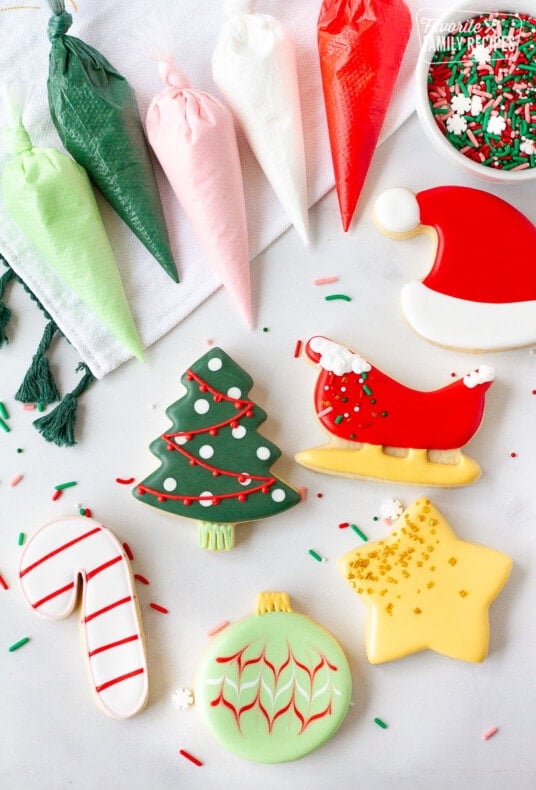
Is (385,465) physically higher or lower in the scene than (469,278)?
lower

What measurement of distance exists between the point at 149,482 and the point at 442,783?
2.45 ft

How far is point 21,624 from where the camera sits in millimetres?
1271

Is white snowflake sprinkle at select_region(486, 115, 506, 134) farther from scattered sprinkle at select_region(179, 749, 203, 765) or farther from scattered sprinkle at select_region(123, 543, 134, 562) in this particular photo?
scattered sprinkle at select_region(179, 749, 203, 765)

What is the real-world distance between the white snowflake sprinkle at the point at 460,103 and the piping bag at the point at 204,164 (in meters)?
0.37

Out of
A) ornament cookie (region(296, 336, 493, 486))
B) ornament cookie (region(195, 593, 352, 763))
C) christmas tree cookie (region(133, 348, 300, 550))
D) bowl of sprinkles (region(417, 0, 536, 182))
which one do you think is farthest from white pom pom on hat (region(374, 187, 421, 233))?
ornament cookie (region(195, 593, 352, 763))

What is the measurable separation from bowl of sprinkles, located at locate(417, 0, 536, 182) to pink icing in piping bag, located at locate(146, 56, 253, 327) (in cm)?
33

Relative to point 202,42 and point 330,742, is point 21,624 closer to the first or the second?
point 330,742

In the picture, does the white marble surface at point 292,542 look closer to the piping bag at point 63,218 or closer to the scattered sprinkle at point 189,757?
the scattered sprinkle at point 189,757

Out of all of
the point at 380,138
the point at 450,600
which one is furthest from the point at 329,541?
the point at 380,138

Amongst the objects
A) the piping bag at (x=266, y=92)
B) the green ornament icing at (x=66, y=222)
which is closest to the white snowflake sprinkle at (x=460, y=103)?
the piping bag at (x=266, y=92)

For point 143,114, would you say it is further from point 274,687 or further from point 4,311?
point 274,687

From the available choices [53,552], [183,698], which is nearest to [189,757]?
[183,698]

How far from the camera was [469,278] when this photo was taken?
126 cm

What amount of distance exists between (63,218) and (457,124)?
660 millimetres
